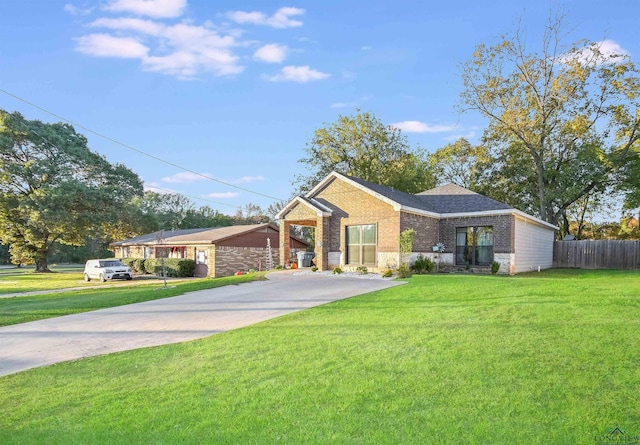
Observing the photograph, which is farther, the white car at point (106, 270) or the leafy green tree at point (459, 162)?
the leafy green tree at point (459, 162)

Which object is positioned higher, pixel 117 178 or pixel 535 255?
pixel 117 178

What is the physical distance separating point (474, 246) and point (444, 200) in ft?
12.8

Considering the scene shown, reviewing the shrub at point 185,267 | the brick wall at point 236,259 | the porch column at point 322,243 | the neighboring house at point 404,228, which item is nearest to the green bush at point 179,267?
the shrub at point 185,267

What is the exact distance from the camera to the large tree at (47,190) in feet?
107

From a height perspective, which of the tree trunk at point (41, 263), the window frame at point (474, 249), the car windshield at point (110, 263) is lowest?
the tree trunk at point (41, 263)

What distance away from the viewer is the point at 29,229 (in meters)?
33.9

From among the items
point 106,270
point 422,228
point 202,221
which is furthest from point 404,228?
point 202,221

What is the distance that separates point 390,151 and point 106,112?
80.1 ft

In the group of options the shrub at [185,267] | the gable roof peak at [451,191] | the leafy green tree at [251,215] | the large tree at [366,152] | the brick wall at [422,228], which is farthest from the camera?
the leafy green tree at [251,215]

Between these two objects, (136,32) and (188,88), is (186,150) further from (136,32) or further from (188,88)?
(136,32)

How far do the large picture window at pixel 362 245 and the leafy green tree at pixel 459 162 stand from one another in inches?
625

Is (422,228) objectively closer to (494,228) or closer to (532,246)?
(494,228)

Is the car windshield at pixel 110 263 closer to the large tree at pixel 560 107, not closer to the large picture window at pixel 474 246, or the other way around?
the large picture window at pixel 474 246

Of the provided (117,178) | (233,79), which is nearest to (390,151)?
(233,79)
